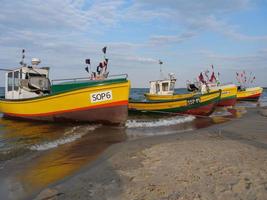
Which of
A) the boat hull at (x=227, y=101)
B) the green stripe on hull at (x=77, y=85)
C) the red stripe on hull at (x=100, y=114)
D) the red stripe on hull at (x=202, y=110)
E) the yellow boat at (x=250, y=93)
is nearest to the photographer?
the green stripe on hull at (x=77, y=85)

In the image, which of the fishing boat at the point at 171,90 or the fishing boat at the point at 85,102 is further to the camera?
the fishing boat at the point at 171,90

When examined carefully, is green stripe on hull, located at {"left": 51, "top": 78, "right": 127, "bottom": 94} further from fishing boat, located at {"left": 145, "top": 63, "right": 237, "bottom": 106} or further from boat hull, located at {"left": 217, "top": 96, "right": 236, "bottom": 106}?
boat hull, located at {"left": 217, "top": 96, "right": 236, "bottom": 106}

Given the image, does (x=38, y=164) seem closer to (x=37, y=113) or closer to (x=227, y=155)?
(x=227, y=155)

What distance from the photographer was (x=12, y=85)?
17.5 meters

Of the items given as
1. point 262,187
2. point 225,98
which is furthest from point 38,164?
point 225,98

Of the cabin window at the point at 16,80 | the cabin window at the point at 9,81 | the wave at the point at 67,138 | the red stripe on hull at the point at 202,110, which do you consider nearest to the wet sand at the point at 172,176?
the wave at the point at 67,138

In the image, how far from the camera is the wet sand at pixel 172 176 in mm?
4496

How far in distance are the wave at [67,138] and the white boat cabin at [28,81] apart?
4704mm

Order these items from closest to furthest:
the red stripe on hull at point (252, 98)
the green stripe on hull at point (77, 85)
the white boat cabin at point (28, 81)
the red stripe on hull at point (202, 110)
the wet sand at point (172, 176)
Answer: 1. the wet sand at point (172, 176)
2. the green stripe on hull at point (77, 85)
3. the white boat cabin at point (28, 81)
4. the red stripe on hull at point (202, 110)
5. the red stripe on hull at point (252, 98)

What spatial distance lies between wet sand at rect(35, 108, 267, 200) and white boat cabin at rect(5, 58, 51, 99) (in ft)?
33.7

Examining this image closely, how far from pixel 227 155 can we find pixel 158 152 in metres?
1.60

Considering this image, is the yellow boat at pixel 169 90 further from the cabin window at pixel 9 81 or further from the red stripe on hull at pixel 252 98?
the cabin window at pixel 9 81

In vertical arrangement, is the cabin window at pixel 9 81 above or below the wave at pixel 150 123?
above

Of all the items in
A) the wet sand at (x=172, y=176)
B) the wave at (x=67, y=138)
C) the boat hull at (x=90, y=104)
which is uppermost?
the boat hull at (x=90, y=104)
